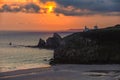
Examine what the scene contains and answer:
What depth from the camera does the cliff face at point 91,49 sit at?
6425 centimetres

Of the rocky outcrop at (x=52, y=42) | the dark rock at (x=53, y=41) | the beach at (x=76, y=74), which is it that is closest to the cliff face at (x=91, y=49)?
the beach at (x=76, y=74)

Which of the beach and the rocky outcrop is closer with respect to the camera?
the beach

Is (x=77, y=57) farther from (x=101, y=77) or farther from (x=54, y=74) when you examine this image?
(x=101, y=77)

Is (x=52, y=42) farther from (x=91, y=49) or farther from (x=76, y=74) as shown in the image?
(x=76, y=74)

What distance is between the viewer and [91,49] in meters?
65.9

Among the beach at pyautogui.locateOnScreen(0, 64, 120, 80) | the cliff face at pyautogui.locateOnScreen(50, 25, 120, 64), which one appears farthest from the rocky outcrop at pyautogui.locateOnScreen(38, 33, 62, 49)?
the beach at pyautogui.locateOnScreen(0, 64, 120, 80)

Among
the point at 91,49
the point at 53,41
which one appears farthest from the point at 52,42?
the point at 91,49

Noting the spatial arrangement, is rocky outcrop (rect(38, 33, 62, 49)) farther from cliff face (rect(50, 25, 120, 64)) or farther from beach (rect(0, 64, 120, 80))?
beach (rect(0, 64, 120, 80))

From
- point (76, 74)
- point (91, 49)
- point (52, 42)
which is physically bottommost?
point (76, 74)

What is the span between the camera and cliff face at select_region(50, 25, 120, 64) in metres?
64.2

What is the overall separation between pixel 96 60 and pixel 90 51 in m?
1.98

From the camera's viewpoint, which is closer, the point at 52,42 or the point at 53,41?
the point at 53,41

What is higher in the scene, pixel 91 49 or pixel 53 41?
pixel 53 41

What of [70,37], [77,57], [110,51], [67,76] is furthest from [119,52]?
[67,76]
